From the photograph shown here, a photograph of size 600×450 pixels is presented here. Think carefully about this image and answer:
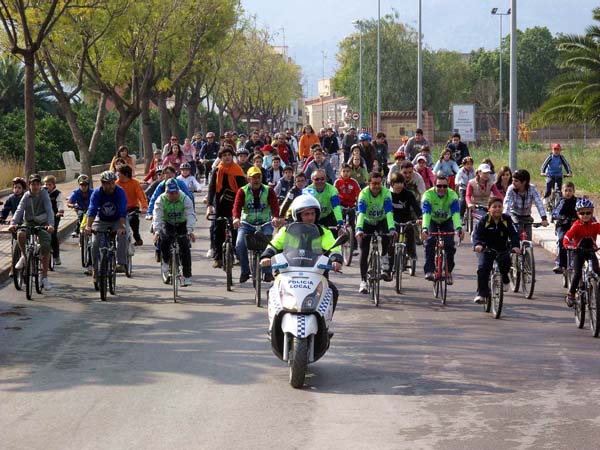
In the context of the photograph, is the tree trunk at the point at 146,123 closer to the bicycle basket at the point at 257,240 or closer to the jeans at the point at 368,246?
the jeans at the point at 368,246

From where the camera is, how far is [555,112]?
1406 inches

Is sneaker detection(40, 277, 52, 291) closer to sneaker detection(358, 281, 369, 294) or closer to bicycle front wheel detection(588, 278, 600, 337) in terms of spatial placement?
sneaker detection(358, 281, 369, 294)

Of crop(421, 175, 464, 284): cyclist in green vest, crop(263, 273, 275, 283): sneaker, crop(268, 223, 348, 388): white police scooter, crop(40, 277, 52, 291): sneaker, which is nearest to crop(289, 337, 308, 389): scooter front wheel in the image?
crop(268, 223, 348, 388): white police scooter

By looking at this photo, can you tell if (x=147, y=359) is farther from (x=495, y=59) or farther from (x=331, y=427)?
(x=495, y=59)

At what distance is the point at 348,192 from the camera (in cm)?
2002

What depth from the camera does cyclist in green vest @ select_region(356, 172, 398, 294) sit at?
15.8 metres

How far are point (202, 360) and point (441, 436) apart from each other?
11.6 feet

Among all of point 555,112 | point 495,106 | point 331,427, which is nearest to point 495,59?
point 495,106

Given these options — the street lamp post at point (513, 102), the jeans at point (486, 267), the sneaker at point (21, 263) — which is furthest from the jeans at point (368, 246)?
the street lamp post at point (513, 102)

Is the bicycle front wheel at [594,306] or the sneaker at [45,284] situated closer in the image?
the bicycle front wheel at [594,306]

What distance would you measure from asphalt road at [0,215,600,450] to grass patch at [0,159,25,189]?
21.3 meters

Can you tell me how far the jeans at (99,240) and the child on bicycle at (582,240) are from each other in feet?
19.6

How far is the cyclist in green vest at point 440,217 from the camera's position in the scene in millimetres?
15625

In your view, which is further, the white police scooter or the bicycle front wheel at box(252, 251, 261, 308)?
the bicycle front wheel at box(252, 251, 261, 308)
